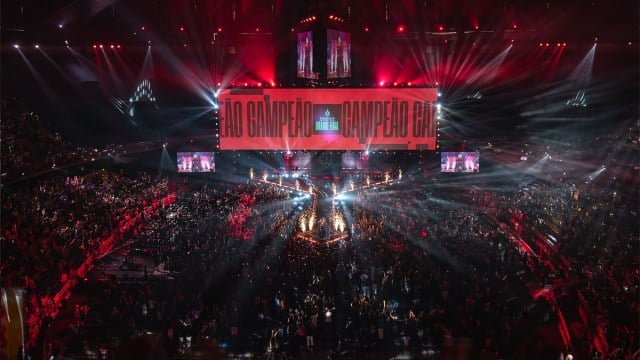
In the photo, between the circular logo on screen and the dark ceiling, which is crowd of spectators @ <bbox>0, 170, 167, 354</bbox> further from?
the circular logo on screen

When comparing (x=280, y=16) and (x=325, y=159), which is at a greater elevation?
(x=280, y=16)

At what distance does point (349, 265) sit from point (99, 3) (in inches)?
352

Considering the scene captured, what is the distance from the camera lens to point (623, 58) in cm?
1273

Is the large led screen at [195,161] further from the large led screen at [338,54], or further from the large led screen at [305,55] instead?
the large led screen at [338,54]

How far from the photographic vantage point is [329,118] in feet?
31.4

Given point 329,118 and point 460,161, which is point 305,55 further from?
point 460,161

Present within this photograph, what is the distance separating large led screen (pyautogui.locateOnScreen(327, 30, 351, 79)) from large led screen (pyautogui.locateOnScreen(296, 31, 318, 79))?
36 cm

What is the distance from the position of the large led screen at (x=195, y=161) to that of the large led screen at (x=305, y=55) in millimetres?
3919

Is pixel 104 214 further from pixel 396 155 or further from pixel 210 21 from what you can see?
pixel 396 155

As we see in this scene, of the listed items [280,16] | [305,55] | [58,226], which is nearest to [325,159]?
[280,16]

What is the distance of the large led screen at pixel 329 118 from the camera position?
30.8 feet

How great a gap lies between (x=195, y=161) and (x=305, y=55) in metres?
4.46

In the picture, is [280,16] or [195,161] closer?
[280,16]

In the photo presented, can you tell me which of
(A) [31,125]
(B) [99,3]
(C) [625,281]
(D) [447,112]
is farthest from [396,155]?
(A) [31,125]
